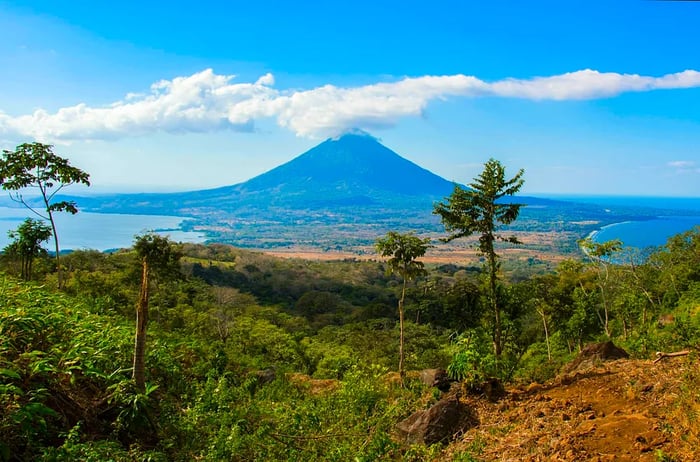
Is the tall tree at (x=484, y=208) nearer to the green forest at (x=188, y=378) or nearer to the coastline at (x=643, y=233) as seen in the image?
the green forest at (x=188, y=378)

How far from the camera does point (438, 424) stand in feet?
17.6

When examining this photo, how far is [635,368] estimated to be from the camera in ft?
20.8

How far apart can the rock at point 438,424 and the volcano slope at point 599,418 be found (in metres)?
0.16

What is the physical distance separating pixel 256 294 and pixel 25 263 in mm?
34147

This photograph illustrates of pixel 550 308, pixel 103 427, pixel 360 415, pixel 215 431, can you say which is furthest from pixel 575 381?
pixel 550 308

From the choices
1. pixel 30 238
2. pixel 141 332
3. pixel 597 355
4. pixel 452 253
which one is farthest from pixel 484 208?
pixel 452 253

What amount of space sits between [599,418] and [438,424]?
1815 mm

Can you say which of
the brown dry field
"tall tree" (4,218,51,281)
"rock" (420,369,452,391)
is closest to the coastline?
the brown dry field

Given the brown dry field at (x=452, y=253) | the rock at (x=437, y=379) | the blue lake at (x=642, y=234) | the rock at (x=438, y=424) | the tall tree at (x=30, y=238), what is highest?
the tall tree at (x=30, y=238)

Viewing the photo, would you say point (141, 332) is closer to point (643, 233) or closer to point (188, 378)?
point (188, 378)

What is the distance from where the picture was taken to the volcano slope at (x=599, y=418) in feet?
13.6

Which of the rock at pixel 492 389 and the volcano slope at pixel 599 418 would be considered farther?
the rock at pixel 492 389

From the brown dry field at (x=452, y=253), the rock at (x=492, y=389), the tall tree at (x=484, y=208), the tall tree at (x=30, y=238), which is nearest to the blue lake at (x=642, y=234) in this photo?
the brown dry field at (x=452, y=253)

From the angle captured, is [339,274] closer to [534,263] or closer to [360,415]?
[534,263]
